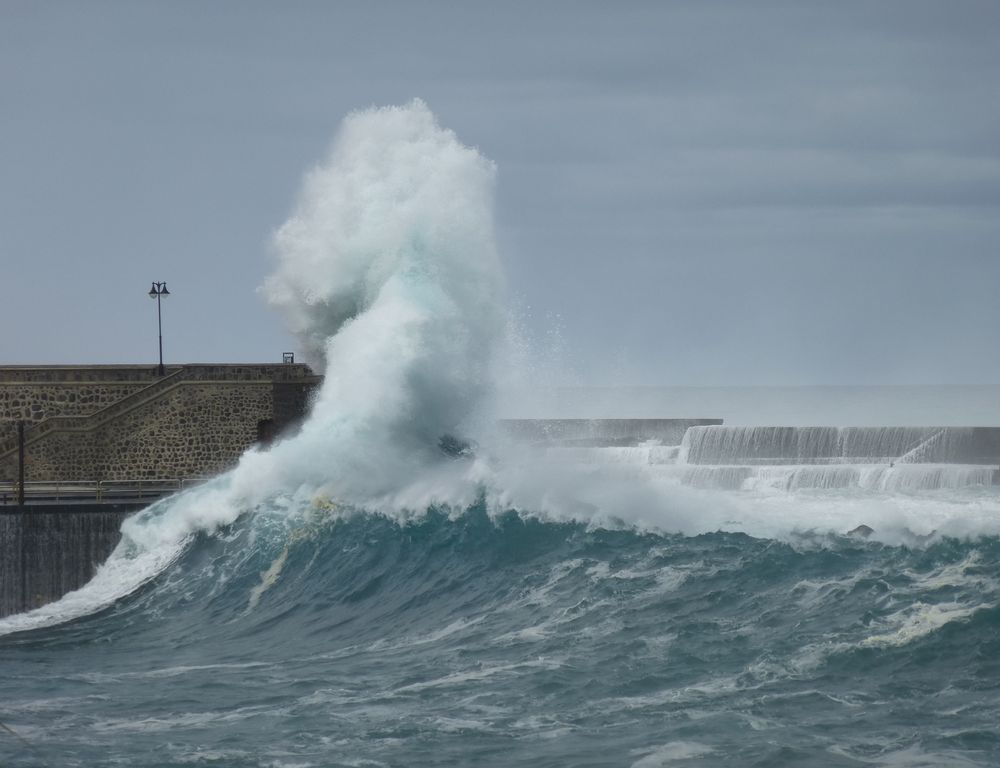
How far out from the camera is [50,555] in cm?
2198

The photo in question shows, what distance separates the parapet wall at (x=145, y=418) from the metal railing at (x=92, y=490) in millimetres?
730

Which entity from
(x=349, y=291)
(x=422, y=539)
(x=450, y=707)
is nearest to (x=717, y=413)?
(x=349, y=291)

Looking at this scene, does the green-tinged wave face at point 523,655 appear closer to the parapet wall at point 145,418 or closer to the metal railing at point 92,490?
the metal railing at point 92,490

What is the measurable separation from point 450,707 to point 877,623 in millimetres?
4179

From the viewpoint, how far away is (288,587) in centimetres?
1886

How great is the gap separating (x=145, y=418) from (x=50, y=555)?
6.11 metres

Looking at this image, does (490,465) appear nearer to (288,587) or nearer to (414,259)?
(288,587)

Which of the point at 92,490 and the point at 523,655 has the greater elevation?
the point at 92,490

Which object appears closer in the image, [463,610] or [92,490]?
[463,610]

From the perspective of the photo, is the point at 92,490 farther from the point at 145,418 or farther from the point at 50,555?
the point at 50,555

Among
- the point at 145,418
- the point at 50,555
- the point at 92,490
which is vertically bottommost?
the point at 50,555

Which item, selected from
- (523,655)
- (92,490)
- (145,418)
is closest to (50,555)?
(92,490)

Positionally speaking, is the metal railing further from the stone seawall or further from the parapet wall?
the stone seawall

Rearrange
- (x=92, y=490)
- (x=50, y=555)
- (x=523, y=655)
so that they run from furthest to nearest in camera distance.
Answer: (x=92, y=490) < (x=50, y=555) < (x=523, y=655)
